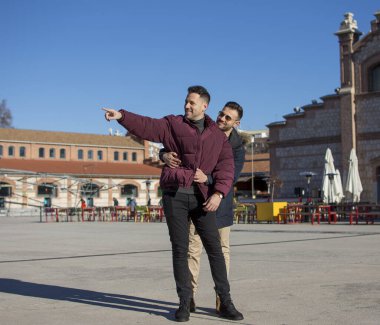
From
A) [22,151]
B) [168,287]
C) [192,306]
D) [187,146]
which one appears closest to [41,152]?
[22,151]

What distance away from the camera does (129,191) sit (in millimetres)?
63344

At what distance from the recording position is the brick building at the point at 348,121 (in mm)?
35969

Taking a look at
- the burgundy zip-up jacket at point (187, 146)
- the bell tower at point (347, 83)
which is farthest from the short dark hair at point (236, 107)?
the bell tower at point (347, 83)

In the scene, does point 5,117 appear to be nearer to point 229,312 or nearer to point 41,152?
point 41,152

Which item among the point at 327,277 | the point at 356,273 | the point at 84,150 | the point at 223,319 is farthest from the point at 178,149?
the point at 84,150

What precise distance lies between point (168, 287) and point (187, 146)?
91.0 inches

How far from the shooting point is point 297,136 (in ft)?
128

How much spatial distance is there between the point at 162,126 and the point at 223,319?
1.66 metres

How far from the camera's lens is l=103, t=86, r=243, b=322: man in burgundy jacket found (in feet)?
17.0

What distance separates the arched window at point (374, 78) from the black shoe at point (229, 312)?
33.2 m

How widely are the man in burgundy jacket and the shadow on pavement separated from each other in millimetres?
510

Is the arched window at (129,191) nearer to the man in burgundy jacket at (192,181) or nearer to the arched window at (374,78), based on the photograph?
the arched window at (374,78)

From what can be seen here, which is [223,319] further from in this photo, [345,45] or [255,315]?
[345,45]

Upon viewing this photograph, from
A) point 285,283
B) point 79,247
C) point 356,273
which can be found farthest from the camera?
point 79,247
